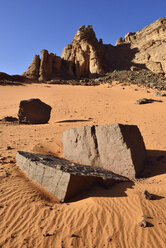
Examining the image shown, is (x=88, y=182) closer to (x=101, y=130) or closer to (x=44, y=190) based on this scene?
(x=44, y=190)

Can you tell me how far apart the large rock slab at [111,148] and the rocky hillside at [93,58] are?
29.2 meters

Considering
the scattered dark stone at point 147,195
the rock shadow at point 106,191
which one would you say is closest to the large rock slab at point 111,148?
the rock shadow at point 106,191

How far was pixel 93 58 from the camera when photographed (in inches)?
1303

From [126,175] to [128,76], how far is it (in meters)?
25.7

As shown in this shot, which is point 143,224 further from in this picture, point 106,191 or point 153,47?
point 153,47

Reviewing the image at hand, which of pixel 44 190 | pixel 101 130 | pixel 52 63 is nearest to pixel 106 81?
pixel 52 63

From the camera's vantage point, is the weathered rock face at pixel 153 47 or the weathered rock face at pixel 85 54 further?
the weathered rock face at pixel 85 54

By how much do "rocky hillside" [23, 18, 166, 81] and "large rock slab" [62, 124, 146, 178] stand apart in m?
29.2

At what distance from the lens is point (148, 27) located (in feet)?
121

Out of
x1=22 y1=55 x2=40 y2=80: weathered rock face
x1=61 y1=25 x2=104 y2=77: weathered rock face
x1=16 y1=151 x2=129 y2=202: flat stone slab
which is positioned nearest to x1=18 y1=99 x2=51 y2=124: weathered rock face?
x1=16 y1=151 x2=129 y2=202: flat stone slab

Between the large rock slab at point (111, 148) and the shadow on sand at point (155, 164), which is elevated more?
the large rock slab at point (111, 148)

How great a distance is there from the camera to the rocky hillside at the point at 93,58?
31.8m

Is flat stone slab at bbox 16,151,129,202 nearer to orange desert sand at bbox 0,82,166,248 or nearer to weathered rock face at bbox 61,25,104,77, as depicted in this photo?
orange desert sand at bbox 0,82,166,248

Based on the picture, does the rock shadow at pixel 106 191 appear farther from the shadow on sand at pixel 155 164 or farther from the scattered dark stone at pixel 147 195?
the shadow on sand at pixel 155 164
